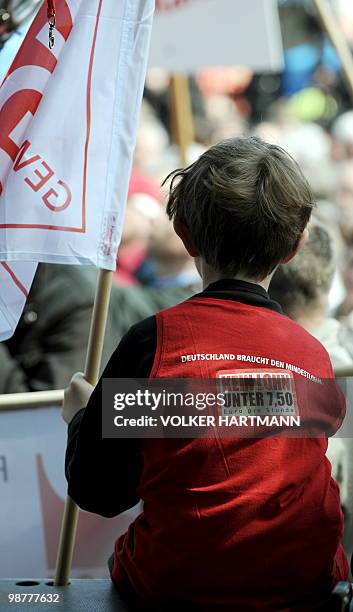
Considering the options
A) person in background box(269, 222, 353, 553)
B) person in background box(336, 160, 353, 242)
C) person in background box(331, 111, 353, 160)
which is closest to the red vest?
person in background box(269, 222, 353, 553)

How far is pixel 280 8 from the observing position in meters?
9.88

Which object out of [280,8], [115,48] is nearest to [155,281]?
[115,48]

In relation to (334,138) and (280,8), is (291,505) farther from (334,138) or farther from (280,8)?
(280,8)

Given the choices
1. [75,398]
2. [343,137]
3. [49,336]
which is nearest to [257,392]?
[75,398]

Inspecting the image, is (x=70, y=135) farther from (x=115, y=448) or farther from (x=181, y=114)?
(x=181, y=114)

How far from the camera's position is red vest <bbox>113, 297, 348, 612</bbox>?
84.3 inches

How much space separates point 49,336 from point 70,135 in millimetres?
1916

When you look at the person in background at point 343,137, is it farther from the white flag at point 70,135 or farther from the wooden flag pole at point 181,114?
the white flag at point 70,135

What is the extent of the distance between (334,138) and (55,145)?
5665 millimetres

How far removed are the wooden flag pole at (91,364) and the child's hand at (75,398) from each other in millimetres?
196

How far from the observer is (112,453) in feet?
7.30

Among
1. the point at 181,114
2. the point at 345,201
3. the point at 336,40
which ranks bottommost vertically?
the point at 345,201

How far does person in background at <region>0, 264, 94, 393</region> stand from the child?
2.15 metres

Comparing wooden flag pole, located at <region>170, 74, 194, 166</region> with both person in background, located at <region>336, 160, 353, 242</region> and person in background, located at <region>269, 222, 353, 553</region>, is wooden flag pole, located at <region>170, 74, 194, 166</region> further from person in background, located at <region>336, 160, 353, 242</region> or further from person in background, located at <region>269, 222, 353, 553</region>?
person in background, located at <region>269, 222, 353, 553</region>
